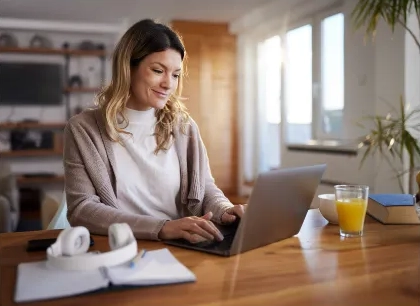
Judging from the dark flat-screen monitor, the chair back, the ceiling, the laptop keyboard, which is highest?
the ceiling

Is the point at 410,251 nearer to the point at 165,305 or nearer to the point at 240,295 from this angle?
the point at 240,295

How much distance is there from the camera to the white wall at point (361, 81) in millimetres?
3711

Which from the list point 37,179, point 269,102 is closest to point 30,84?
point 37,179

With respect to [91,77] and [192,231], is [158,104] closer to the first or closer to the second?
[192,231]

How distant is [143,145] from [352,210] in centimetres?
65

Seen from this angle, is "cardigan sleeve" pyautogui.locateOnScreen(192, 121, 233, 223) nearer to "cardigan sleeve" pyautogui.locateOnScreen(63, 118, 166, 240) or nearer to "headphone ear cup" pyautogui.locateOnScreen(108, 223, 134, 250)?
"cardigan sleeve" pyautogui.locateOnScreen(63, 118, 166, 240)

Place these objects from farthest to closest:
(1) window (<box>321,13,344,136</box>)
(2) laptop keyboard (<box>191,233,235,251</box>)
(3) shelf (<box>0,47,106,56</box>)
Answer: (3) shelf (<box>0,47,106,56</box>)
(1) window (<box>321,13,344,136</box>)
(2) laptop keyboard (<box>191,233,235,251</box>)

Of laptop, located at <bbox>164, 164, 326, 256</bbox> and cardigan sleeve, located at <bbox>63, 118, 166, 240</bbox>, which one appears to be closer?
laptop, located at <bbox>164, 164, 326, 256</bbox>

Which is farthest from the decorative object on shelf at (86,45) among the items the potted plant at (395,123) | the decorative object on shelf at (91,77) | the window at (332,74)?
the potted plant at (395,123)

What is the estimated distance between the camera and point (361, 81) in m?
4.24

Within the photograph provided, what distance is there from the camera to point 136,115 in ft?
4.87

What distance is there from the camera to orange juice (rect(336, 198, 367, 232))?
3.63 ft

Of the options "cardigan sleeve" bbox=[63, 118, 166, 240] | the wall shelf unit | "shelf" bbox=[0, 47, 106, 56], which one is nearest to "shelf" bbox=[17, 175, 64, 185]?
the wall shelf unit

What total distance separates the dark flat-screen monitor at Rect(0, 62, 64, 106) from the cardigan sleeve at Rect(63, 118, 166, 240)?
5.46 m
